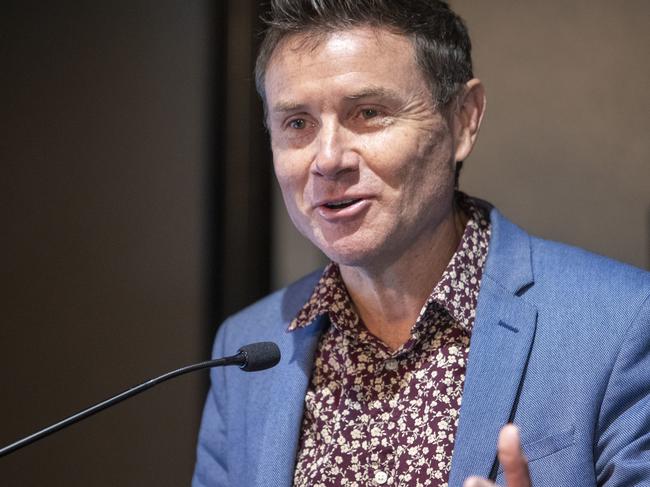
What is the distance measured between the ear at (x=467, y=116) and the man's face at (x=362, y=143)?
93mm

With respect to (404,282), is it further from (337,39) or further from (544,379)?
(337,39)

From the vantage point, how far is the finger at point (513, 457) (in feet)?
4.29

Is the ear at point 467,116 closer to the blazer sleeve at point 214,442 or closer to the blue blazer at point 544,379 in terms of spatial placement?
the blue blazer at point 544,379

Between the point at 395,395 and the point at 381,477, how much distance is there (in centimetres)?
17

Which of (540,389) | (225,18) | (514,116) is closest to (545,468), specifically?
(540,389)

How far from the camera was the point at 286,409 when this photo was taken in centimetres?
193

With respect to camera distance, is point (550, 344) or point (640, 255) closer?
point (550, 344)

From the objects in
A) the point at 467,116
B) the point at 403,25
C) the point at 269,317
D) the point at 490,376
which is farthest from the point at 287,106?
the point at 490,376

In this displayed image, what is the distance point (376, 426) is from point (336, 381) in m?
0.17

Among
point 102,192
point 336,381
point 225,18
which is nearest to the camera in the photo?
point 336,381

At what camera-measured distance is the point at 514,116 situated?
8.35 feet

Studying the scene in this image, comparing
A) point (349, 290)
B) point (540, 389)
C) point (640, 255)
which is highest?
point (640, 255)

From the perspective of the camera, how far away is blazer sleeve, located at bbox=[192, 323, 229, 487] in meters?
2.11

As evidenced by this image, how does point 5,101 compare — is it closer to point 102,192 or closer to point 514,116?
point 102,192
